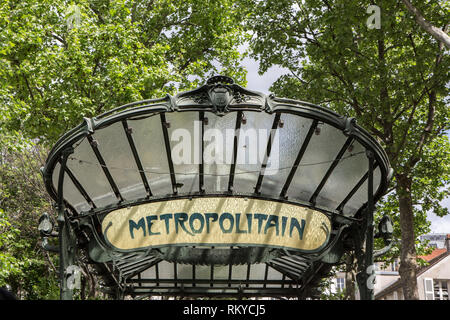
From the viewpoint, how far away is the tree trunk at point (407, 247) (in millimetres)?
13539

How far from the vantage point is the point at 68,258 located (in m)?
6.60

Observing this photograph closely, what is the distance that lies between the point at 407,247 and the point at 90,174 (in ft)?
32.7

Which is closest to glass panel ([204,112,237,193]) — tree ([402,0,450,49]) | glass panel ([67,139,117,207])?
glass panel ([67,139,117,207])

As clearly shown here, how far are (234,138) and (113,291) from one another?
4399 millimetres

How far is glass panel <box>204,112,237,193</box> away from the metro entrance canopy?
0.05 feet

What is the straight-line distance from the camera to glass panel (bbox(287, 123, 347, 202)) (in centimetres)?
660

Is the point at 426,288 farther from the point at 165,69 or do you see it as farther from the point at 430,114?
the point at 165,69

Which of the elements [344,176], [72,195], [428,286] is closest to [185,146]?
[72,195]

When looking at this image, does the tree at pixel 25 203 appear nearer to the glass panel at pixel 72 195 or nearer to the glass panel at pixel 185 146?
the glass panel at pixel 72 195

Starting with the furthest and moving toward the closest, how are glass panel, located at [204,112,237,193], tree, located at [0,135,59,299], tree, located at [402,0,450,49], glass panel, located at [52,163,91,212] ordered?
tree, located at [0,135,59,299], tree, located at [402,0,450,49], glass panel, located at [52,163,91,212], glass panel, located at [204,112,237,193]

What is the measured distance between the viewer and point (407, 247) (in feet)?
45.2

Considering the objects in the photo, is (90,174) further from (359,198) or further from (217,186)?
(359,198)

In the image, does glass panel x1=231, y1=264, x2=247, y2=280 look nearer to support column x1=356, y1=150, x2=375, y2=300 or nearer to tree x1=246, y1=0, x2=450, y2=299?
support column x1=356, y1=150, x2=375, y2=300
